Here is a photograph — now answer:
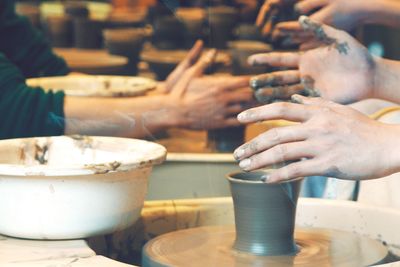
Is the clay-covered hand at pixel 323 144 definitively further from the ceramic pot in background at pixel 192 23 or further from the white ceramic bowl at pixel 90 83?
the ceramic pot in background at pixel 192 23

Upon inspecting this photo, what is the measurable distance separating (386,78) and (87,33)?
3299 millimetres

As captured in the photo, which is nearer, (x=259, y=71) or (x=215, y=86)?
(x=259, y=71)

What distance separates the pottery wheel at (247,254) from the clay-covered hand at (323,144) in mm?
170

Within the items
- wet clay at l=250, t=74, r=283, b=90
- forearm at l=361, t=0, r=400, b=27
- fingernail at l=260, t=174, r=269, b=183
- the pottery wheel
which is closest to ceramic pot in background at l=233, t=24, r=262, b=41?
forearm at l=361, t=0, r=400, b=27

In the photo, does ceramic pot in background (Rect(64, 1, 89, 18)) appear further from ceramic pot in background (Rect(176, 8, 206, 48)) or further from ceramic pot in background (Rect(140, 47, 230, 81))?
ceramic pot in background (Rect(140, 47, 230, 81))

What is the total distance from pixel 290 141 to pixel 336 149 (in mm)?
77

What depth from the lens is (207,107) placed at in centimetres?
273

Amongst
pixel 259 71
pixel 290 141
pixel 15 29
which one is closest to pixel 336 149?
pixel 290 141

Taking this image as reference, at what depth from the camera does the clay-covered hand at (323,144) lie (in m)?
1.38

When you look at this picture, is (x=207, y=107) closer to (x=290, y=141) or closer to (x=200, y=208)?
(x=200, y=208)

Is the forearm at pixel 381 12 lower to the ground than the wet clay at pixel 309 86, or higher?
higher

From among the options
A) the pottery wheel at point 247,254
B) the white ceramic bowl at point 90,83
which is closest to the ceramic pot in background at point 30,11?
the white ceramic bowl at point 90,83

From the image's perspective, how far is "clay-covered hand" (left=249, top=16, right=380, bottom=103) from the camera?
6.00 feet

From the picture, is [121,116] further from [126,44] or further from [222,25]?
[126,44]
